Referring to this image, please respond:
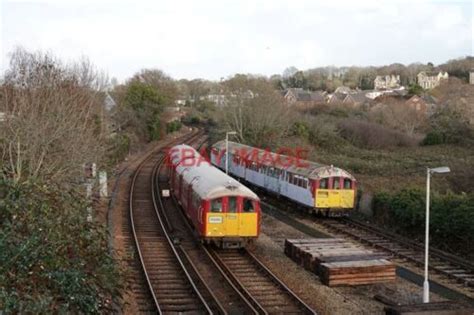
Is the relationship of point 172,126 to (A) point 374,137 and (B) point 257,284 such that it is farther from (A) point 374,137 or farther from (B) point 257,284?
(B) point 257,284

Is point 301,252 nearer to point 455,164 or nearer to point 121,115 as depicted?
point 455,164

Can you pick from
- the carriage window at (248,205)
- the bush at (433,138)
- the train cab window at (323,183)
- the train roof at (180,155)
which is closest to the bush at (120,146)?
the train roof at (180,155)

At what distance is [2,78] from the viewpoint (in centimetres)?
3064

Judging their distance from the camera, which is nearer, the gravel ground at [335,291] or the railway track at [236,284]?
the railway track at [236,284]

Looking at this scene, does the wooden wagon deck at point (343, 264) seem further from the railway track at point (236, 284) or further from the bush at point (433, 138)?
the bush at point (433, 138)

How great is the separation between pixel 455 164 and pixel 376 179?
611 centimetres

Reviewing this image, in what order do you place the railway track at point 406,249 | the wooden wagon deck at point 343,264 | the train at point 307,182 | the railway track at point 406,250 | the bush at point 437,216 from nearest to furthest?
the wooden wagon deck at point 343,264 < the railway track at point 406,250 < the railway track at point 406,249 < the bush at point 437,216 < the train at point 307,182

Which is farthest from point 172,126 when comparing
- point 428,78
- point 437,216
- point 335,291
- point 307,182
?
point 428,78

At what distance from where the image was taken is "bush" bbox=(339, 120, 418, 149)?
53.9 metres

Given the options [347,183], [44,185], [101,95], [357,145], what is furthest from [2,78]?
[357,145]

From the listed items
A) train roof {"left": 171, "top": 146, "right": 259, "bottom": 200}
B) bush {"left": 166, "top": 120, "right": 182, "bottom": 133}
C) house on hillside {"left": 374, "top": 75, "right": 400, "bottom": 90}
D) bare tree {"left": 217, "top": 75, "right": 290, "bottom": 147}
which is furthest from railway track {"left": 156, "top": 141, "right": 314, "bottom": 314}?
house on hillside {"left": 374, "top": 75, "right": 400, "bottom": 90}

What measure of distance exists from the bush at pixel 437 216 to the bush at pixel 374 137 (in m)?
27.6

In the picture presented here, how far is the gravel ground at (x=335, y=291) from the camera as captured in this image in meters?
15.1

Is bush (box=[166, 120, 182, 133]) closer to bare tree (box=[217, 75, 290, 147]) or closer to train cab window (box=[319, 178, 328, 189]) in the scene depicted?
bare tree (box=[217, 75, 290, 147])
